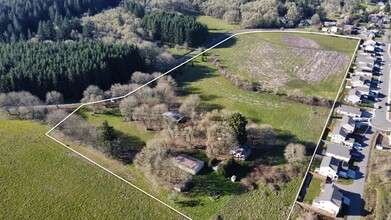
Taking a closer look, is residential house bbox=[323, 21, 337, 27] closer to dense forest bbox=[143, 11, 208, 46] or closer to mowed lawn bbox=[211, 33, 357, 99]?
mowed lawn bbox=[211, 33, 357, 99]

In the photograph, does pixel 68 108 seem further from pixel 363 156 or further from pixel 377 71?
pixel 377 71

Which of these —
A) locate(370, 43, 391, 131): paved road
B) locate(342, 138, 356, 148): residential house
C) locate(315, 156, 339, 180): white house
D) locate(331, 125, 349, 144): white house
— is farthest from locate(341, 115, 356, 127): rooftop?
locate(315, 156, 339, 180): white house

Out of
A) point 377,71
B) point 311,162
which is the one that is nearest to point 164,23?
point 377,71

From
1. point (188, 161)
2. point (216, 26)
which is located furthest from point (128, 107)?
point (216, 26)

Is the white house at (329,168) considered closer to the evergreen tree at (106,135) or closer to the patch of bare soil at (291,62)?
the patch of bare soil at (291,62)

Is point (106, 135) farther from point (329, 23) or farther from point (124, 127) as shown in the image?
point (329, 23)

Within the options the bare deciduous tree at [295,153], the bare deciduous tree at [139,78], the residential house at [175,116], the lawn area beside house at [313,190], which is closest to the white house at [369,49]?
the bare deciduous tree at [295,153]
